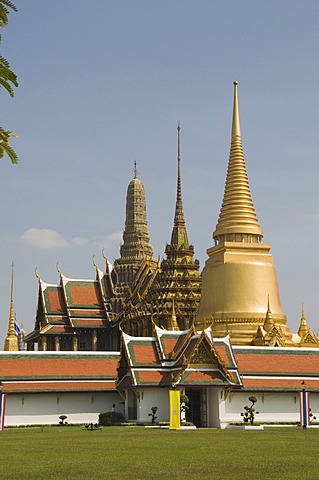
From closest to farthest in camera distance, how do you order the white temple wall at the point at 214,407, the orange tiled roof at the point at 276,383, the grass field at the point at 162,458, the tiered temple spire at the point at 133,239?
the grass field at the point at 162,458, the white temple wall at the point at 214,407, the orange tiled roof at the point at 276,383, the tiered temple spire at the point at 133,239

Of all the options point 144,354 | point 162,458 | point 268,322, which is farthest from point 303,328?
point 162,458

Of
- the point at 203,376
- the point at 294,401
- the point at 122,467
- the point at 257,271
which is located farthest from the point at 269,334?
the point at 122,467

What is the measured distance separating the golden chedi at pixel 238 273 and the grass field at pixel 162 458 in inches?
1042

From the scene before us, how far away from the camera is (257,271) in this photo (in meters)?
54.1

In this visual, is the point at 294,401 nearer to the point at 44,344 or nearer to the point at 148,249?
the point at 44,344

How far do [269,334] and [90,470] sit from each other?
33976mm

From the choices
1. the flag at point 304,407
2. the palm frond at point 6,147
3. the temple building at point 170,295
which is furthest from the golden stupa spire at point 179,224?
the palm frond at point 6,147

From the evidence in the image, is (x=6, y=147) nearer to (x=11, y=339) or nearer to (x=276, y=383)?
(x=276, y=383)

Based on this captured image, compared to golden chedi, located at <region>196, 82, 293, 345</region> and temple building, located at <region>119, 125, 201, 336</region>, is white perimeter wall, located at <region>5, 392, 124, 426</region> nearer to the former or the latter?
golden chedi, located at <region>196, 82, 293, 345</region>

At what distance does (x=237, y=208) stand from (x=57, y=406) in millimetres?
20816

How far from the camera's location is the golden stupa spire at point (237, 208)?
2183 inches

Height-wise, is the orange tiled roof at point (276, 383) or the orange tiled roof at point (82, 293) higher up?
the orange tiled roof at point (82, 293)

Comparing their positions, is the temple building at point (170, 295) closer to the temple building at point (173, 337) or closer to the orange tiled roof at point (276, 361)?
the temple building at point (173, 337)

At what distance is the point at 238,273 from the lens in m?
54.1
